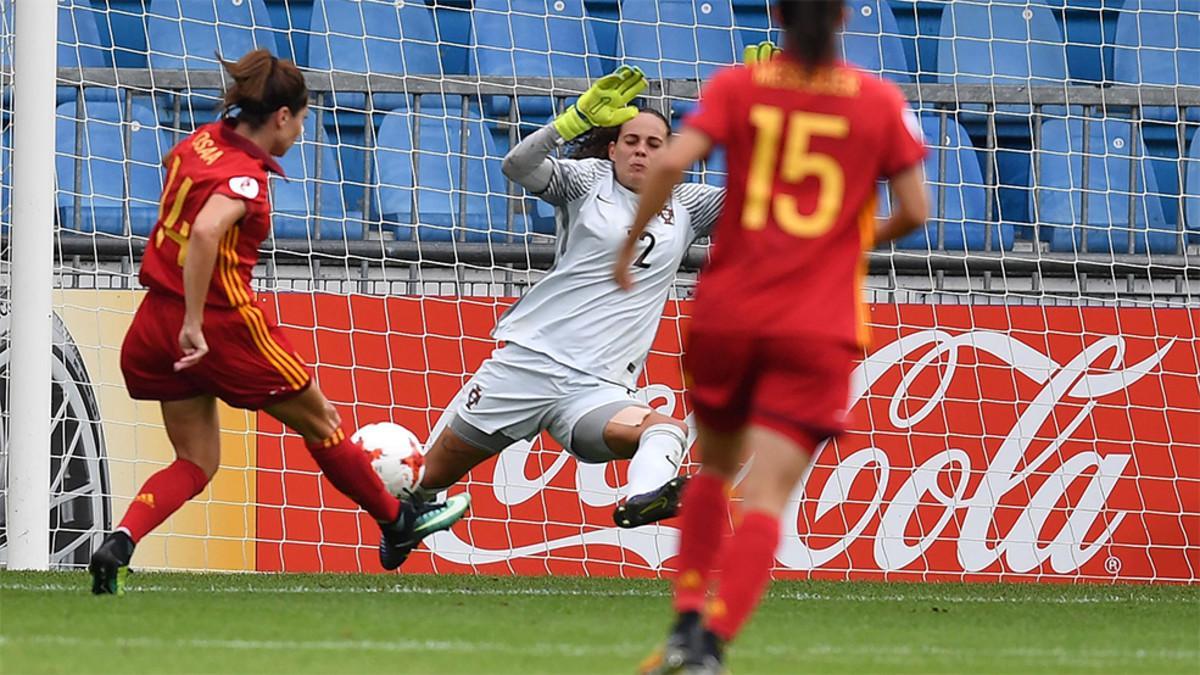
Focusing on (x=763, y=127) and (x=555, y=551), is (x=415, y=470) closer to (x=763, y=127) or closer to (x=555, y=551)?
(x=555, y=551)

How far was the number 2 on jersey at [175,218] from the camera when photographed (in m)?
5.09

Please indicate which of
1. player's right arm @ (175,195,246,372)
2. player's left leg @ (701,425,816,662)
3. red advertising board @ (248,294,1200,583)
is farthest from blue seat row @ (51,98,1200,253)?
player's left leg @ (701,425,816,662)

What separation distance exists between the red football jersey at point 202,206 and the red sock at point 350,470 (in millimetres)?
524

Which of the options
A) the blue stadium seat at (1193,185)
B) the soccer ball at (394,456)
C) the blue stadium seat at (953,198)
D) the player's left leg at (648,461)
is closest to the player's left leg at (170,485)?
the soccer ball at (394,456)

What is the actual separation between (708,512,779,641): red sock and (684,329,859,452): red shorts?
0.18 m

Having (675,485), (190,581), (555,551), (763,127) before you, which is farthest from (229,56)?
(763,127)

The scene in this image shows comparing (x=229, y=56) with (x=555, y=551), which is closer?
(x=555, y=551)

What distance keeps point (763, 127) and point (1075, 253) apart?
5.94 m

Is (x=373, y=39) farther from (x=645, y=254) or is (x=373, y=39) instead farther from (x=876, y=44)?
(x=645, y=254)

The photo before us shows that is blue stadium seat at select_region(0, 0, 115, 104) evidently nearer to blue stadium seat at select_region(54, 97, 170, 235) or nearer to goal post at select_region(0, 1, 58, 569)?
blue stadium seat at select_region(54, 97, 170, 235)

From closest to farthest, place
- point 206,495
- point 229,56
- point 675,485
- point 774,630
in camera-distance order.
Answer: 1. point 774,630
2. point 675,485
3. point 206,495
4. point 229,56

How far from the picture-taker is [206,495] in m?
7.58

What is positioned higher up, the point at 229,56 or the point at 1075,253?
the point at 229,56

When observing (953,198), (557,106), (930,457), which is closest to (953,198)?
(953,198)
